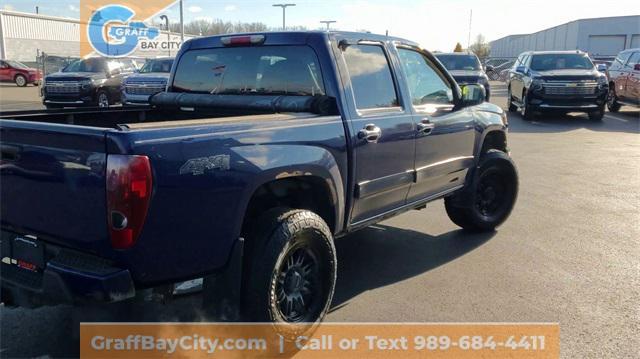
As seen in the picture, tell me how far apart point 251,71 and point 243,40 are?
0.86 feet

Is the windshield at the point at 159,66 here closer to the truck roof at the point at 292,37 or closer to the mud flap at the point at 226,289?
the truck roof at the point at 292,37

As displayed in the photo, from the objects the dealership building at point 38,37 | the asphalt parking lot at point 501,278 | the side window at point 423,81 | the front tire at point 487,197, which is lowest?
the asphalt parking lot at point 501,278

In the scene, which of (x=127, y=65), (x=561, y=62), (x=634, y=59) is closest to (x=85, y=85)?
(x=127, y=65)

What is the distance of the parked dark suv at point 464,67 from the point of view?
1603 cm

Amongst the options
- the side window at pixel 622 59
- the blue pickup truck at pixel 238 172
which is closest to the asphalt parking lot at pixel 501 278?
the blue pickup truck at pixel 238 172

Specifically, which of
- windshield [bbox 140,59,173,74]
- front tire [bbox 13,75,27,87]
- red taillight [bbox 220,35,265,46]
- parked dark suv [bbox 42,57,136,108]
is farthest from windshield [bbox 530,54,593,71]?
front tire [bbox 13,75,27,87]

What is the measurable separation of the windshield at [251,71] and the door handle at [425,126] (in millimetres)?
988

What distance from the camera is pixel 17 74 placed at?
30656 millimetres

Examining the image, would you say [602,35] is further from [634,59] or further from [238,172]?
[238,172]

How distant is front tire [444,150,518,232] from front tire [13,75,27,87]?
31.4m

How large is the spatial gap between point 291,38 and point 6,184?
2107 millimetres

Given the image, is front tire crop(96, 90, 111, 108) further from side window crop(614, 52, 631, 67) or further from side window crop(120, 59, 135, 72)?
side window crop(614, 52, 631, 67)

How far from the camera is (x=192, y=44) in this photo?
468 centimetres

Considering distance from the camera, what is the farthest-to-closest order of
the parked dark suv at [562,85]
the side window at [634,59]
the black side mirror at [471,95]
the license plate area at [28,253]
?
1. the side window at [634,59]
2. the parked dark suv at [562,85]
3. the black side mirror at [471,95]
4. the license plate area at [28,253]
